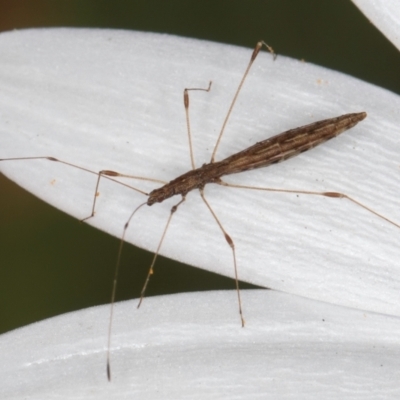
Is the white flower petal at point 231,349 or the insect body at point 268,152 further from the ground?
the insect body at point 268,152

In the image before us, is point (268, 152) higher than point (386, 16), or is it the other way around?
point (386, 16)

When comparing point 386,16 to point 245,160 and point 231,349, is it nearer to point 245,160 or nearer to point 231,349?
point 245,160

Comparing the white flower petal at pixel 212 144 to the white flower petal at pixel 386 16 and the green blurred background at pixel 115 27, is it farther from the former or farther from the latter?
the green blurred background at pixel 115 27

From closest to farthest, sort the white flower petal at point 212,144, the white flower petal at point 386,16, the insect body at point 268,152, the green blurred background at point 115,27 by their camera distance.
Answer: the white flower petal at point 386,16, the white flower petal at point 212,144, the insect body at point 268,152, the green blurred background at point 115,27

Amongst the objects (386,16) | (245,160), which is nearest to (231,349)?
(245,160)

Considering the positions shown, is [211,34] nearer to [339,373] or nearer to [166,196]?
[166,196]

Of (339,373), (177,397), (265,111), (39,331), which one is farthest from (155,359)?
(265,111)

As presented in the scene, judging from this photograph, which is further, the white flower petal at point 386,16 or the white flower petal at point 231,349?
the white flower petal at point 231,349

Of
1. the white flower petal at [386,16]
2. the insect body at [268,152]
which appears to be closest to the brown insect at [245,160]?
the insect body at [268,152]

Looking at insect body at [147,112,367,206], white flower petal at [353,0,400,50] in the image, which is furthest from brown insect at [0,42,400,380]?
white flower petal at [353,0,400,50]

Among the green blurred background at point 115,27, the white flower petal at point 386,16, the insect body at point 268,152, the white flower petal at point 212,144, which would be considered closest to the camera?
the white flower petal at point 386,16
